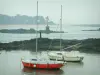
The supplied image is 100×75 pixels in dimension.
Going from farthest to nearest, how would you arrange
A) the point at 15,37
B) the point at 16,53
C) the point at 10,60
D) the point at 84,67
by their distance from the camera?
the point at 15,37 < the point at 16,53 < the point at 10,60 < the point at 84,67

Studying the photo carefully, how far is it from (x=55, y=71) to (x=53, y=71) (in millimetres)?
39

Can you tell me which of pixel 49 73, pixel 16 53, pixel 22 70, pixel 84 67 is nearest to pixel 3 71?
pixel 22 70

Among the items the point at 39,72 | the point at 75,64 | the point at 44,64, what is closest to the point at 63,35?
the point at 75,64

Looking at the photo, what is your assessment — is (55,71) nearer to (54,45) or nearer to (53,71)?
(53,71)

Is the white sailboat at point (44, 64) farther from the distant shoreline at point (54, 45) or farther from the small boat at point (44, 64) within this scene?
the distant shoreline at point (54, 45)

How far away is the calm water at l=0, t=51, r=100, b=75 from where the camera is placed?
19.6 ft

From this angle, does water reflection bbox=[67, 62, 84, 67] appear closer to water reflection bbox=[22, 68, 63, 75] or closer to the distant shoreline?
water reflection bbox=[22, 68, 63, 75]

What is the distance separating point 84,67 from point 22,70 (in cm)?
128

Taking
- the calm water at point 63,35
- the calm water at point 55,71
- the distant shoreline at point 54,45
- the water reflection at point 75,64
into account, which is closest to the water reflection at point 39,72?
the calm water at point 55,71

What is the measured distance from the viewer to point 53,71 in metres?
6.11

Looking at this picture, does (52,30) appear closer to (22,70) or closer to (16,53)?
(16,53)

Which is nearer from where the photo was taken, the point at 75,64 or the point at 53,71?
the point at 53,71

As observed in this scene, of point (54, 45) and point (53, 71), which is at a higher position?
point (54, 45)

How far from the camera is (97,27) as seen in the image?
8992 mm
